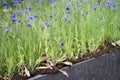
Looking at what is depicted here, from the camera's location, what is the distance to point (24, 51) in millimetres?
2895

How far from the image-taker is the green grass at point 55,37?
2840mm

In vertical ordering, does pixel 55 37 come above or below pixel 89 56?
above

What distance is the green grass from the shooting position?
9.32 feet

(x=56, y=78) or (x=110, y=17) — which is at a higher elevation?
(x=110, y=17)

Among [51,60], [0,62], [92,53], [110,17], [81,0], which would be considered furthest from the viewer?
[81,0]

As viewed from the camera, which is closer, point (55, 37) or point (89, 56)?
point (55, 37)

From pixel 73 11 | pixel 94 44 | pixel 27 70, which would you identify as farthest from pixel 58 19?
pixel 27 70

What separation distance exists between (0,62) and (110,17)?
5.68 feet

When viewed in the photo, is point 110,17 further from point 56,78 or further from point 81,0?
point 56,78

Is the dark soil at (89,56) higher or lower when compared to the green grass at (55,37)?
lower

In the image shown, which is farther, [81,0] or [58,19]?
[81,0]

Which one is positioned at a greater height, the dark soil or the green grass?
the green grass

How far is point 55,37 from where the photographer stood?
3098 millimetres

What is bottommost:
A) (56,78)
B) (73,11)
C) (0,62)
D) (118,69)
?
(118,69)
